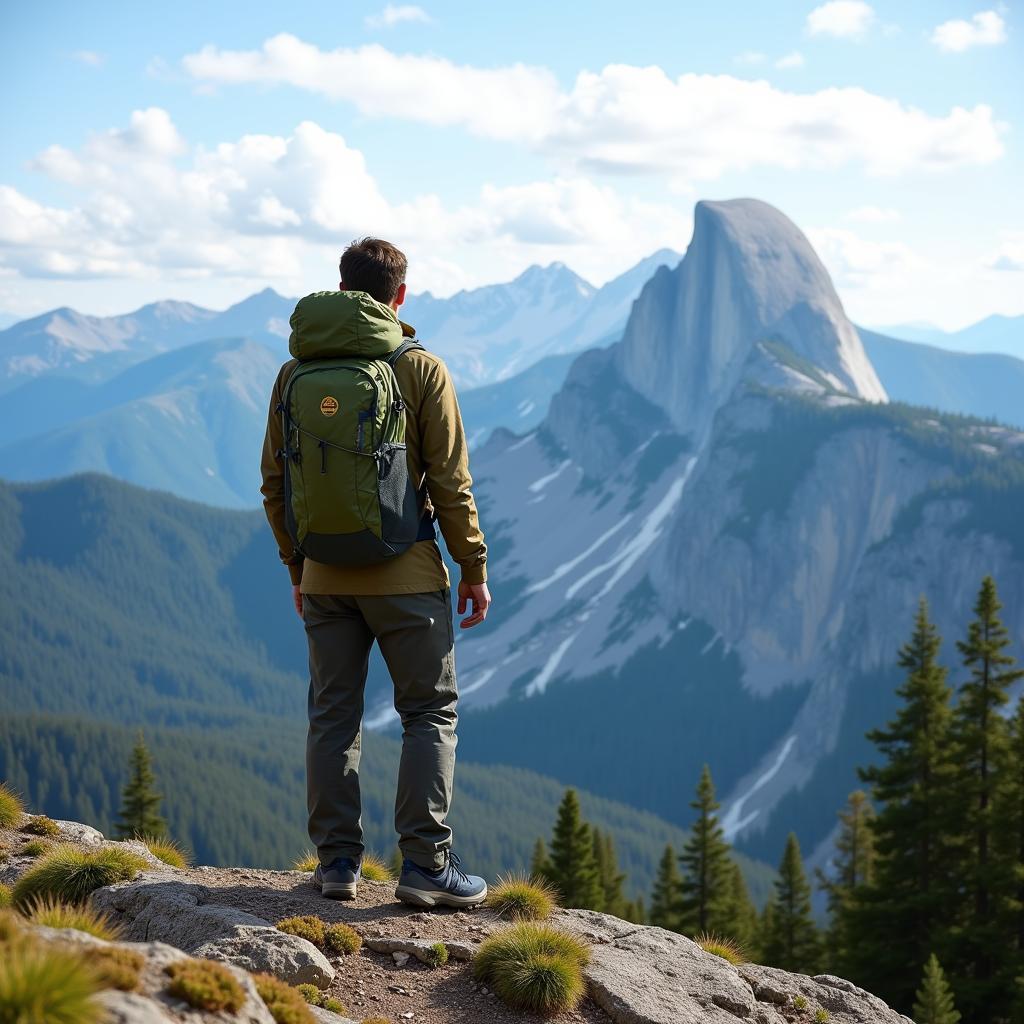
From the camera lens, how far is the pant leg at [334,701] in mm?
9203

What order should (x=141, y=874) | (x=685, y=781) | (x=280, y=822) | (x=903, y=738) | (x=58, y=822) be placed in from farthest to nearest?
(x=685, y=781) < (x=280, y=822) < (x=903, y=738) < (x=58, y=822) < (x=141, y=874)

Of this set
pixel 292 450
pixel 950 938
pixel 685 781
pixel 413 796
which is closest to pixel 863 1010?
pixel 413 796

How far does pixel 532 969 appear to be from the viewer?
829 cm

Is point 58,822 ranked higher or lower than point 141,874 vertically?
lower

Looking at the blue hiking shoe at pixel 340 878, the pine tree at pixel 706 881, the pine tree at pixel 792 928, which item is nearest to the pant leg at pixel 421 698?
the blue hiking shoe at pixel 340 878

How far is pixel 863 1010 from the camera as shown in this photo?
1039 cm

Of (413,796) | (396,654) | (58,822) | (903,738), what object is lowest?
(903,738)

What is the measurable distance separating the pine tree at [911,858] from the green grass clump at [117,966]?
27187 mm

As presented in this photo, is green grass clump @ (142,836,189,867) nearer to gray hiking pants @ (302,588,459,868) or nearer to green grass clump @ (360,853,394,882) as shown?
green grass clump @ (360,853,394,882)

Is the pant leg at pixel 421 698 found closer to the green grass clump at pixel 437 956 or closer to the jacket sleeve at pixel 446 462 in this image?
the jacket sleeve at pixel 446 462

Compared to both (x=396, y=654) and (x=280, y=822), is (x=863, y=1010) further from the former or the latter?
(x=280, y=822)

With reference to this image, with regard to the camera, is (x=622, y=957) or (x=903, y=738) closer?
(x=622, y=957)

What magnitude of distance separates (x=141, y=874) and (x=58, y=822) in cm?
440

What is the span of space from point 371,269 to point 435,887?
212 inches
